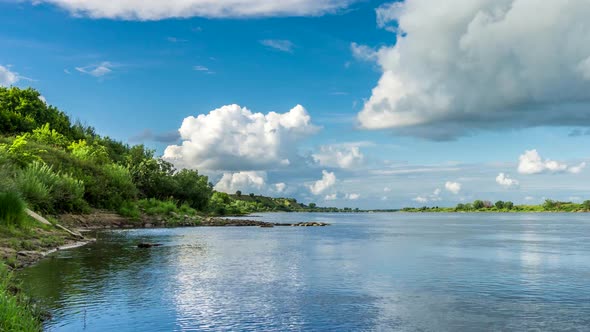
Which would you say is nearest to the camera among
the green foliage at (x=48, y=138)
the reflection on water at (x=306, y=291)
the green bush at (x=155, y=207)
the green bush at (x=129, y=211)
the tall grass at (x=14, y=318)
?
the tall grass at (x=14, y=318)

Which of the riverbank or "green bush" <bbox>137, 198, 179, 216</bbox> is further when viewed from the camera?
"green bush" <bbox>137, 198, 179, 216</bbox>

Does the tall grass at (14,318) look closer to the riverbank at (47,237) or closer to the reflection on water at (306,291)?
the reflection on water at (306,291)

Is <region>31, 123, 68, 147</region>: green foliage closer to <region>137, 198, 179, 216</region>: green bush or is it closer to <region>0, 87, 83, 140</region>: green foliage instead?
<region>0, 87, 83, 140</region>: green foliage

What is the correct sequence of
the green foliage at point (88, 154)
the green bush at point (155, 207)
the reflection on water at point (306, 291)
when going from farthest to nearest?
the green bush at point (155, 207), the green foliage at point (88, 154), the reflection on water at point (306, 291)

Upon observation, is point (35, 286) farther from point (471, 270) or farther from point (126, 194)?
point (126, 194)

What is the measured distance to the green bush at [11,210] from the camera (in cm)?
3609

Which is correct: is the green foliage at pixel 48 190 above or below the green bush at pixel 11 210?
above

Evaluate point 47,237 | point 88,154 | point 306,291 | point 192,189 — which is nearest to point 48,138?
point 88,154

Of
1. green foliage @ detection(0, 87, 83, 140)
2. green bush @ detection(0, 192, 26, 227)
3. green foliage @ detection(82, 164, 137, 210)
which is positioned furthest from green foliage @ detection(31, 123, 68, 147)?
green bush @ detection(0, 192, 26, 227)

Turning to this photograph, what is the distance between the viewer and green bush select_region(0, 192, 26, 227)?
3609 cm

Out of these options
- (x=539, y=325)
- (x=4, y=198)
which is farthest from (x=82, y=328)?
(x=4, y=198)

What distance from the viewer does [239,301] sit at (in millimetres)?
22094

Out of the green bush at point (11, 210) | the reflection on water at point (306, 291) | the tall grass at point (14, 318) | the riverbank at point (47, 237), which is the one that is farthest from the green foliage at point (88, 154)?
the tall grass at point (14, 318)

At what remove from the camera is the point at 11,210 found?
36.9 m
